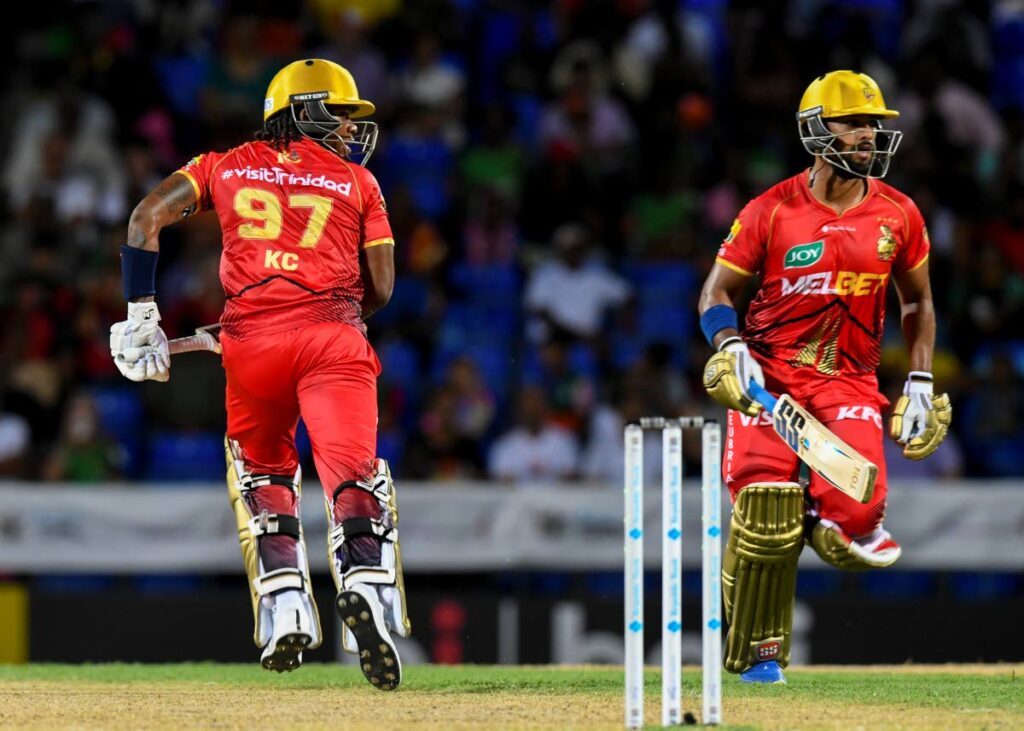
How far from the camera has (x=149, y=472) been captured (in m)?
12.3

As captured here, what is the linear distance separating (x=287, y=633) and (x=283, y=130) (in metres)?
2.00

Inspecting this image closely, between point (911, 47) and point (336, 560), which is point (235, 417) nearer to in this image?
point (336, 560)

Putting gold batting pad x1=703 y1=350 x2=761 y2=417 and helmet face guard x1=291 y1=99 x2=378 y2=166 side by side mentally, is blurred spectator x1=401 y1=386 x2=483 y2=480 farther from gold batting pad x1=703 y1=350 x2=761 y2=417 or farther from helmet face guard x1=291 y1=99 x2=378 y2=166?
gold batting pad x1=703 y1=350 x2=761 y2=417

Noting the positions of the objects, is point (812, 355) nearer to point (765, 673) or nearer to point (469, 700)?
point (765, 673)

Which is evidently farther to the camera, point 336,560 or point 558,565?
point 558,565

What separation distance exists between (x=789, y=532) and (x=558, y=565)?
3.94 meters

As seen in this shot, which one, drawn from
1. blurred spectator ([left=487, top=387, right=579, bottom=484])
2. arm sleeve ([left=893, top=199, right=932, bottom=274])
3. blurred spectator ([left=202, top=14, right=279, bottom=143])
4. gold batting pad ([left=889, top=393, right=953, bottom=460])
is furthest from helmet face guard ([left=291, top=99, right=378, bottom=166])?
blurred spectator ([left=202, top=14, right=279, bottom=143])

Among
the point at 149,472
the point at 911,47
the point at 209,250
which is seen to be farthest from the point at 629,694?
the point at 911,47

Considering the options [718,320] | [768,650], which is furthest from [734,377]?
[768,650]

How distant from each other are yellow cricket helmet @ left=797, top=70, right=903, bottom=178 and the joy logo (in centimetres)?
34

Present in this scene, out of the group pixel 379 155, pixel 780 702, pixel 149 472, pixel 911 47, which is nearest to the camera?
pixel 780 702

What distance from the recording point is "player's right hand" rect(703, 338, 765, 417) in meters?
7.42

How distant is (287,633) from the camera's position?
23.2 ft

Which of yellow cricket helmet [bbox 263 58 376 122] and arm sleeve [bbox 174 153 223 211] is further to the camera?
yellow cricket helmet [bbox 263 58 376 122]
